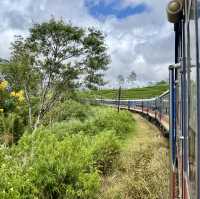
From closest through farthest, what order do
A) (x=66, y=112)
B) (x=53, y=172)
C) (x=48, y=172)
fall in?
(x=48, y=172) → (x=53, y=172) → (x=66, y=112)

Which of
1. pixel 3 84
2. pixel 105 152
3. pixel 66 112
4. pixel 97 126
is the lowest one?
pixel 105 152

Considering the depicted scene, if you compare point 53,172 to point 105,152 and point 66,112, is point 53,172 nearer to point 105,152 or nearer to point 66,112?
point 105,152

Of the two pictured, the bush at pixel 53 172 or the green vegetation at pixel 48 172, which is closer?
the green vegetation at pixel 48 172

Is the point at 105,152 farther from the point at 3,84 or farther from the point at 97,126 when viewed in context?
the point at 3,84

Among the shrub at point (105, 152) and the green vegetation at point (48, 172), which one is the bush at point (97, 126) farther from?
the green vegetation at point (48, 172)

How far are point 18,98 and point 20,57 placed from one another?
9.32 ft

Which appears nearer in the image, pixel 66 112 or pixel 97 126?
pixel 97 126

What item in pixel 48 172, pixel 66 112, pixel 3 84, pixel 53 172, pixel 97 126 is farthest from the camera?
pixel 66 112

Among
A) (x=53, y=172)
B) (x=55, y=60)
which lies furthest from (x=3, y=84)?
(x=53, y=172)

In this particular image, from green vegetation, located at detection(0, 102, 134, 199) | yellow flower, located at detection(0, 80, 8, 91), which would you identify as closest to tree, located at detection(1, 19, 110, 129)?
yellow flower, located at detection(0, 80, 8, 91)

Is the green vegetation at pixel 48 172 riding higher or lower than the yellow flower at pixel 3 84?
lower

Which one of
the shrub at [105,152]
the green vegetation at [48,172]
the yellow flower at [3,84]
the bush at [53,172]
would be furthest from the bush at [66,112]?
the bush at [53,172]

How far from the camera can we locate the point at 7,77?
2378 cm

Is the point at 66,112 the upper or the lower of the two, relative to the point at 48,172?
upper
